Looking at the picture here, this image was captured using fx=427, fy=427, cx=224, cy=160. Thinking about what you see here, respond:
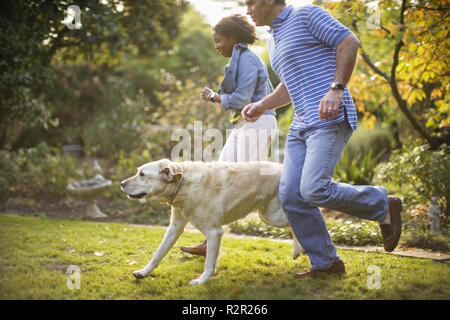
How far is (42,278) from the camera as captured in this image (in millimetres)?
3125

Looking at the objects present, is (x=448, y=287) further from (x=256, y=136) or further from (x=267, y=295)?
(x=256, y=136)

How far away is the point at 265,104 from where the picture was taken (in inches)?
130

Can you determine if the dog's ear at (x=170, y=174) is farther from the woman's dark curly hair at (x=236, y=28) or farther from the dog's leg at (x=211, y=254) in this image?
the woman's dark curly hair at (x=236, y=28)

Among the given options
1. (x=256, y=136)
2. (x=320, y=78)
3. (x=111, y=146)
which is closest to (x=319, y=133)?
(x=320, y=78)

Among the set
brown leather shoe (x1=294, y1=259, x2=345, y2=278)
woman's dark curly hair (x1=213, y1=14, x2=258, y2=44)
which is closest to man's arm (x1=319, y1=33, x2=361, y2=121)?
brown leather shoe (x1=294, y1=259, x2=345, y2=278)

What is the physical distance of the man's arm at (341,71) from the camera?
264 centimetres

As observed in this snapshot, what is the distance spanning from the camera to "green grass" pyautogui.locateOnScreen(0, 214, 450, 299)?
2.84m

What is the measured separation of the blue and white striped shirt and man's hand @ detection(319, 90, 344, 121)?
16cm

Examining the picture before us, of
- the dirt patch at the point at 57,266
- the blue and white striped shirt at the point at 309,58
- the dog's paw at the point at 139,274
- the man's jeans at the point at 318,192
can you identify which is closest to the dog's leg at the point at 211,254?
the dog's paw at the point at 139,274

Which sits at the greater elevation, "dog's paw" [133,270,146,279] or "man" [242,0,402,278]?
"man" [242,0,402,278]

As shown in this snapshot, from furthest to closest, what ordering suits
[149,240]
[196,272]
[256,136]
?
1. [149,240]
2. [256,136]
3. [196,272]

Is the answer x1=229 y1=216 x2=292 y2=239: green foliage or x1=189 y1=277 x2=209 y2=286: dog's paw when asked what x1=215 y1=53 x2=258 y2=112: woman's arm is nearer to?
x1=189 y1=277 x2=209 y2=286: dog's paw

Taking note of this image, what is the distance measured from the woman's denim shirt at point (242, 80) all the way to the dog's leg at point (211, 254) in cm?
114

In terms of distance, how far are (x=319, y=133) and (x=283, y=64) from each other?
57cm
